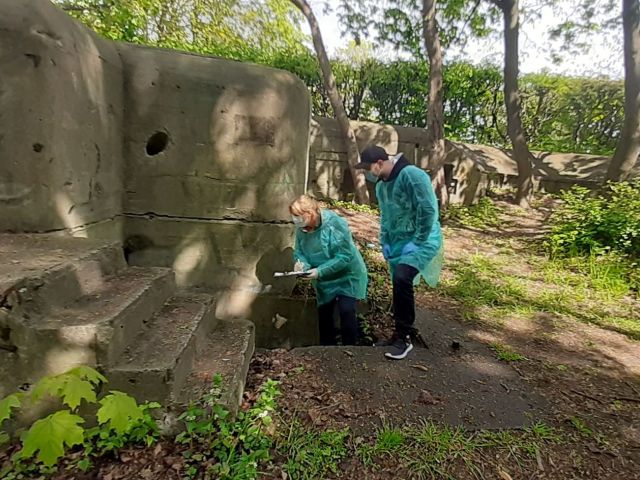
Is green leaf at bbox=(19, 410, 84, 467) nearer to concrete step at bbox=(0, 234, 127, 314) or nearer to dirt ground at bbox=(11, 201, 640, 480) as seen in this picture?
dirt ground at bbox=(11, 201, 640, 480)

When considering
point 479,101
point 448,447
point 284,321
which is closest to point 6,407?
point 448,447

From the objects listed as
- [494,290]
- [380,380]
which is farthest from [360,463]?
[494,290]

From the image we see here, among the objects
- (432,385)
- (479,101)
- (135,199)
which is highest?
(479,101)

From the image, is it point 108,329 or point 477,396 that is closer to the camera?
point 108,329

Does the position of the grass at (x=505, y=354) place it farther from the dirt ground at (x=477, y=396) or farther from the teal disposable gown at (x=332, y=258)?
the teal disposable gown at (x=332, y=258)

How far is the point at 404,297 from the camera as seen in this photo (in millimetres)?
3502

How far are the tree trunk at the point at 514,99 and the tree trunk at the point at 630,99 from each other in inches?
90.1

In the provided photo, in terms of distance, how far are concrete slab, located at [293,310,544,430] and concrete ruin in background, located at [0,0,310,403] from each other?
2.50ft

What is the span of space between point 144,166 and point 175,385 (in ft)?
8.13

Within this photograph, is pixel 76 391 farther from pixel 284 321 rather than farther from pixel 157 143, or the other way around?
pixel 284 321

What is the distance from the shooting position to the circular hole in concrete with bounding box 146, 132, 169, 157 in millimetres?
4023

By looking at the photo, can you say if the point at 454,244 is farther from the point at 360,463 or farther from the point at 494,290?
the point at 360,463

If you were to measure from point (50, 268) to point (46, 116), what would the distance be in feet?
3.70

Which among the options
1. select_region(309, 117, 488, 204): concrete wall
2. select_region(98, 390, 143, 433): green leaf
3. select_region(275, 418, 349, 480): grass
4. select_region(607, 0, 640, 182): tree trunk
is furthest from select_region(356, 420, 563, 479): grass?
select_region(309, 117, 488, 204): concrete wall
